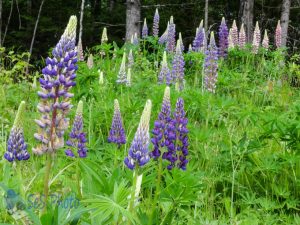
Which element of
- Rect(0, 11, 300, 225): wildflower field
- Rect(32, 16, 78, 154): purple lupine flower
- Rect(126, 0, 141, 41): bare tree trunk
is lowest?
Rect(0, 11, 300, 225): wildflower field

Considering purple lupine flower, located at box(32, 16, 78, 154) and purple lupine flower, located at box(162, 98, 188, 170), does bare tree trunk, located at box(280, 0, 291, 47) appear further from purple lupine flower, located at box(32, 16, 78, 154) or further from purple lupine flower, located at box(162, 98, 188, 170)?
purple lupine flower, located at box(32, 16, 78, 154)

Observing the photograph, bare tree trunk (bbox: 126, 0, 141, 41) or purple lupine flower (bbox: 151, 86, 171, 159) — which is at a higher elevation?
bare tree trunk (bbox: 126, 0, 141, 41)

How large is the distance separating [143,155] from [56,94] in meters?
0.43

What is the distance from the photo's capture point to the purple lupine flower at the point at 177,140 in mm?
2446

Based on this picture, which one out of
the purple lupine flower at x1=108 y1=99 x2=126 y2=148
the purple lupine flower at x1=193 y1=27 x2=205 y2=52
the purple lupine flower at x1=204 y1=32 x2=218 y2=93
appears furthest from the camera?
the purple lupine flower at x1=193 y1=27 x2=205 y2=52

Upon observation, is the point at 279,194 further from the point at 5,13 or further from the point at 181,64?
the point at 5,13

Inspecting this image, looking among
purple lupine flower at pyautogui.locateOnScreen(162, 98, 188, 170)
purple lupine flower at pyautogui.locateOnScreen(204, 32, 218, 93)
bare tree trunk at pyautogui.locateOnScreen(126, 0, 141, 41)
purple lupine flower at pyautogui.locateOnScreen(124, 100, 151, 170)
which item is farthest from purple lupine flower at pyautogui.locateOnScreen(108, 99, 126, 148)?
bare tree trunk at pyautogui.locateOnScreen(126, 0, 141, 41)

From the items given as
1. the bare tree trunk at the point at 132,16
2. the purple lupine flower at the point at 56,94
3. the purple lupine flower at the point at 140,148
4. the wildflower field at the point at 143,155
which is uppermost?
the bare tree trunk at the point at 132,16

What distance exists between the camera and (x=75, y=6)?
64.0 ft

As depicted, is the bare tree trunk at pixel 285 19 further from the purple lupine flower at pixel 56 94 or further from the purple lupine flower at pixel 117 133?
the purple lupine flower at pixel 56 94

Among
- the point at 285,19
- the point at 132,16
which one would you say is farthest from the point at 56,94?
the point at 285,19

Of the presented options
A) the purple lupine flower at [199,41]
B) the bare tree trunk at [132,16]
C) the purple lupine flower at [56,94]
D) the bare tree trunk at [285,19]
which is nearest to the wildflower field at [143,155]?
the purple lupine flower at [56,94]

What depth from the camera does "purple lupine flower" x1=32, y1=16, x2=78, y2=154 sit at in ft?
5.78

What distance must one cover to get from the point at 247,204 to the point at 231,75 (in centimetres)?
311
